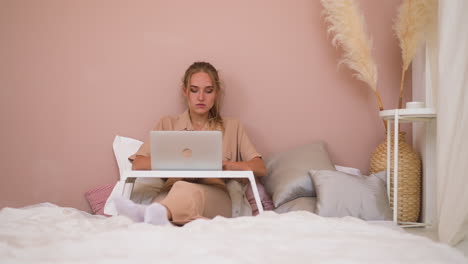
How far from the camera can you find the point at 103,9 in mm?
2945

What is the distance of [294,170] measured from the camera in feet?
8.30

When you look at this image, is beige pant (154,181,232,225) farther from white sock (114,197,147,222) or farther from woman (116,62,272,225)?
white sock (114,197,147,222)

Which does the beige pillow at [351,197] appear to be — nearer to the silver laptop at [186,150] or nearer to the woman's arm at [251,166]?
the woman's arm at [251,166]

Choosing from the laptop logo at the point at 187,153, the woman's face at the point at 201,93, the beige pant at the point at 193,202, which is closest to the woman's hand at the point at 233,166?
the beige pant at the point at 193,202

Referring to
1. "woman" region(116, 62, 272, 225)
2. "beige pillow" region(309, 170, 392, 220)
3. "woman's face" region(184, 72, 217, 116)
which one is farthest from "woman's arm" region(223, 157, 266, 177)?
"woman's face" region(184, 72, 217, 116)

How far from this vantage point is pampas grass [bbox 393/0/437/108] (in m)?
2.39

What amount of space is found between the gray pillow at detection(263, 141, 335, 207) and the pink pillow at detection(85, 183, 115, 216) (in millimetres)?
1027

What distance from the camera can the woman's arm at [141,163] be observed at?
239cm

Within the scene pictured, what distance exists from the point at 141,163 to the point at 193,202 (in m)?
0.65

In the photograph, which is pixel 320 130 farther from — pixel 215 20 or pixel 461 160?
pixel 461 160

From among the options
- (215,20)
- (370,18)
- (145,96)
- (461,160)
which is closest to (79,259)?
(461,160)

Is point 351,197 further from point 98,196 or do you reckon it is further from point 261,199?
point 98,196

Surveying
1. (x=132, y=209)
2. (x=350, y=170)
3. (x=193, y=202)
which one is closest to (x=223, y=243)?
(x=132, y=209)

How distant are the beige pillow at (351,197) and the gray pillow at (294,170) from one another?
0.14m
